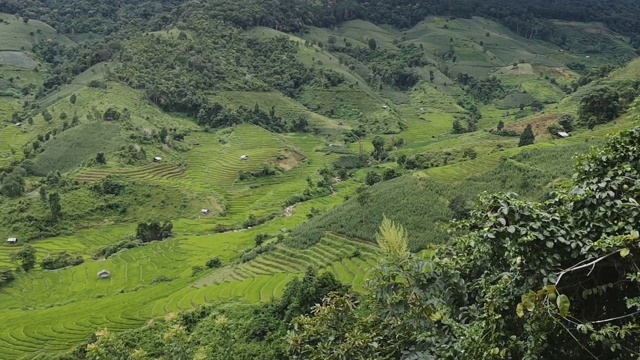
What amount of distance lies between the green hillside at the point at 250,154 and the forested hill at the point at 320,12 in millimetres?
1051

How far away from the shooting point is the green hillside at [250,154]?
32219mm

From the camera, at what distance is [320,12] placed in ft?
501

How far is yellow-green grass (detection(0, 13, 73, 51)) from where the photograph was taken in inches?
4732

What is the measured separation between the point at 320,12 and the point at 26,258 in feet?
411

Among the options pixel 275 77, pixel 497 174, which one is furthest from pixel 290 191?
pixel 275 77

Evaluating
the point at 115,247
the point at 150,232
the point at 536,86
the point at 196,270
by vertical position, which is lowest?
the point at 536,86

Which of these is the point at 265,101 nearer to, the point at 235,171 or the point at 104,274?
the point at 235,171

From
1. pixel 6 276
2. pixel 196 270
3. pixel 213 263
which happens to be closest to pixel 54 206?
pixel 6 276

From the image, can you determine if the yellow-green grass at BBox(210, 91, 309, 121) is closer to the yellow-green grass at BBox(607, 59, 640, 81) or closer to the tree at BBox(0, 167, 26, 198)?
the tree at BBox(0, 167, 26, 198)

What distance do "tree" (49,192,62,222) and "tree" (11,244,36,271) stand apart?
8.44m

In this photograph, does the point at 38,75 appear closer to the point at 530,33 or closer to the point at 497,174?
the point at 497,174

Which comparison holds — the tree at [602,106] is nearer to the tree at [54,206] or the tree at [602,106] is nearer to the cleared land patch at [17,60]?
the tree at [54,206]

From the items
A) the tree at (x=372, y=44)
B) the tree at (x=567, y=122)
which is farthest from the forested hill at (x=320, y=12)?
the tree at (x=567, y=122)

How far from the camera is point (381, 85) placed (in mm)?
123438
